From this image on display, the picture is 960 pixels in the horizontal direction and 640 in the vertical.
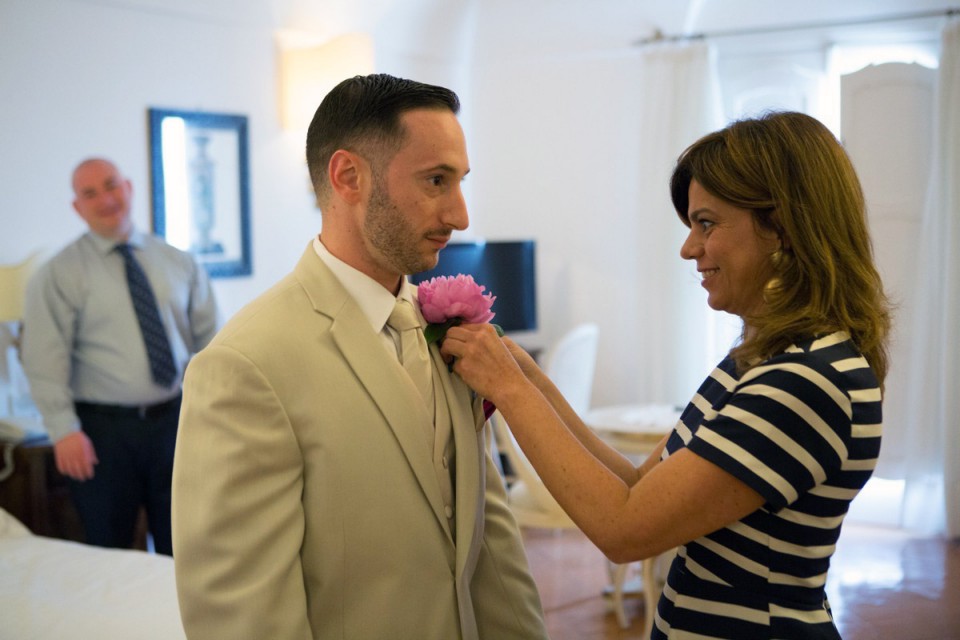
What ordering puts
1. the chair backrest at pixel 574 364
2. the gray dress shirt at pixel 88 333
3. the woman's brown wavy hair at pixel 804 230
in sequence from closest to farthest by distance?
the woman's brown wavy hair at pixel 804 230
the gray dress shirt at pixel 88 333
the chair backrest at pixel 574 364

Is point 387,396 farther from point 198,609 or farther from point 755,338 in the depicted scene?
point 755,338

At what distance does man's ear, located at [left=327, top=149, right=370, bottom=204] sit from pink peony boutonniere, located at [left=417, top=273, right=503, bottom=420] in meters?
0.23

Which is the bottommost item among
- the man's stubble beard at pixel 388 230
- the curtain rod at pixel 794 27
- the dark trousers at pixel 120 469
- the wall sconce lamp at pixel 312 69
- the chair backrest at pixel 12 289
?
the dark trousers at pixel 120 469

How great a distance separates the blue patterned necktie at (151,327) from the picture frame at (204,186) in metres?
0.91

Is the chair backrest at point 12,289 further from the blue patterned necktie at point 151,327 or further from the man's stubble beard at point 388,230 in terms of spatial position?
the man's stubble beard at point 388,230

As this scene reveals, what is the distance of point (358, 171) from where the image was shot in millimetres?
1608

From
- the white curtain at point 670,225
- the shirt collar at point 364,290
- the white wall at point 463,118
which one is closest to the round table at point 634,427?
the white curtain at point 670,225

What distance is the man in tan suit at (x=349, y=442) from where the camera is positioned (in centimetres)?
137

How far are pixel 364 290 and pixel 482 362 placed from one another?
0.24 metres

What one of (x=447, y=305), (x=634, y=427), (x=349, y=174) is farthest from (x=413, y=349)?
(x=634, y=427)

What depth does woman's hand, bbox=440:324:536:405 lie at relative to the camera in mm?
1653

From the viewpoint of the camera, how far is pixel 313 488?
145cm

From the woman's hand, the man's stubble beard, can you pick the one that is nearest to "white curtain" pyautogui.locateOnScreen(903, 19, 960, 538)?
the woman's hand

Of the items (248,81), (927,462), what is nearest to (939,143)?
(927,462)
